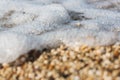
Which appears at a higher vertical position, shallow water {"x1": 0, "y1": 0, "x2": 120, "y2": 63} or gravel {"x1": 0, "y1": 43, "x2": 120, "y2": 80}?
shallow water {"x1": 0, "y1": 0, "x2": 120, "y2": 63}

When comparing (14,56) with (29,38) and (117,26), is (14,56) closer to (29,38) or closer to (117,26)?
(29,38)

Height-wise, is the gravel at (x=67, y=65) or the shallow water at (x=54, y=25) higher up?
the shallow water at (x=54, y=25)

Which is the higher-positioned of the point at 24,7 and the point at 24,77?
the point at 24,7

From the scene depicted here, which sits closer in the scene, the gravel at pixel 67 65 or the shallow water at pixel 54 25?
the gravel at pixel 67 65

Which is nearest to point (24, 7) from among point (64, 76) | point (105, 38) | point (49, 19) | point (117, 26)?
point (49, 19)

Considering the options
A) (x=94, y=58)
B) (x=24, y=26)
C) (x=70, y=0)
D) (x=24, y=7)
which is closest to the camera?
(x=94, y=58)

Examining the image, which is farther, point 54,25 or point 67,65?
point 54,25

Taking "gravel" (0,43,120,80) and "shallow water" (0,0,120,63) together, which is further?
"shallow water" (0,0,120,63)

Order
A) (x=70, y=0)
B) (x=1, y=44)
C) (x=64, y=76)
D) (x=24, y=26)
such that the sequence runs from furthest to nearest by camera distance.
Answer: (x=70, y=0), (x=24, y=26), (x=1, y=44), (x=64, y=76)
